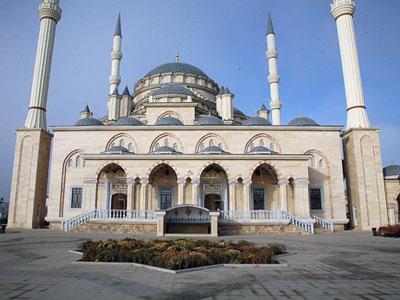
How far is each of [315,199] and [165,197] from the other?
35.6 ft

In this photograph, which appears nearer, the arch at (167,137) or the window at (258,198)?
the window at (258,198)

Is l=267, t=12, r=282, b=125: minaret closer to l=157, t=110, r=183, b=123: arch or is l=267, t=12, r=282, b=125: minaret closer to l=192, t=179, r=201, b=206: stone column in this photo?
l=157, t=110, r=183, b=123: arch

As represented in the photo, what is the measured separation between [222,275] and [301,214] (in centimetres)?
1451

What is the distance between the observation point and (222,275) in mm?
6352

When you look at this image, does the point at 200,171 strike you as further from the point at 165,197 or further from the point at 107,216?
the point at 107,216

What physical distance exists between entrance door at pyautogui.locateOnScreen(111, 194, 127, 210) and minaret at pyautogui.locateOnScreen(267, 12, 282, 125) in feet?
54.2

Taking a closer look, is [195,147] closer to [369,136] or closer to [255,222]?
[255,222]

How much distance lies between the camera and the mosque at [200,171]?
1905 cm

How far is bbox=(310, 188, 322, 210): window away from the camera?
22.6 metres

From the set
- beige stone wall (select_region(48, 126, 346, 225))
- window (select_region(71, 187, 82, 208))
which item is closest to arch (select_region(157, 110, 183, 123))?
beige stone wall (select_region(48, 126, 346, 225))

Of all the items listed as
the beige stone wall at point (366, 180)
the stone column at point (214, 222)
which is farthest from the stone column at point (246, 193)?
the beige stone wall at point (366, 180)

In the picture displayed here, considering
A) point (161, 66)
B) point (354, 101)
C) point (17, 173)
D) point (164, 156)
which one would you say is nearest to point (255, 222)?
point (164, 156)

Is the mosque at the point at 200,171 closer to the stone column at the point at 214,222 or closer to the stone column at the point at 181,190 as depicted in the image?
the stone column at the point at 181,190

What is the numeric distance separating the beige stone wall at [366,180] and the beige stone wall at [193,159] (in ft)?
3.20
